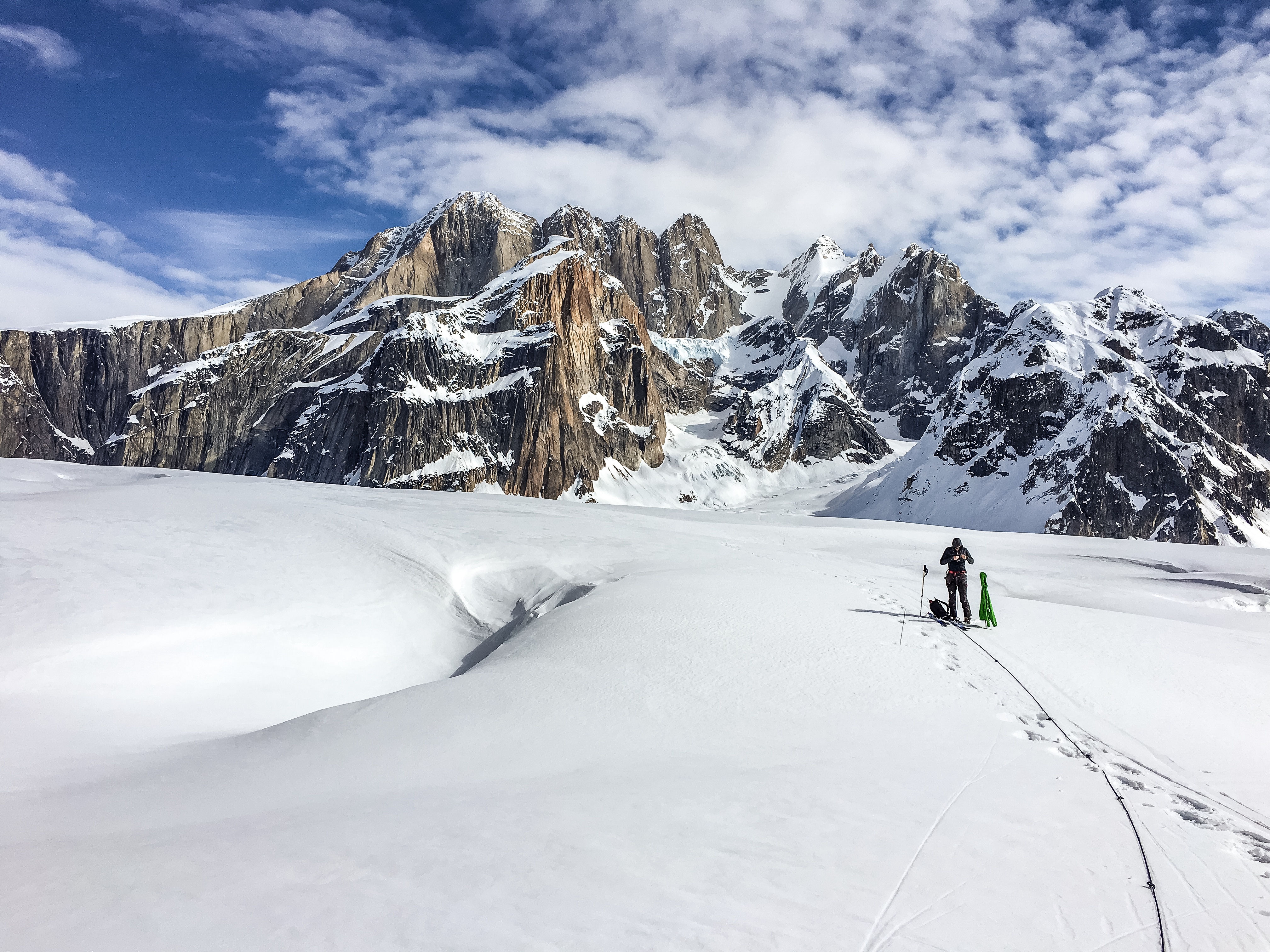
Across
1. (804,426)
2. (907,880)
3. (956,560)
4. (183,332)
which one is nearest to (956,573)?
(956,560)

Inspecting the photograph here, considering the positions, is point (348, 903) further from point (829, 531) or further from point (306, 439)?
point (306, 439)

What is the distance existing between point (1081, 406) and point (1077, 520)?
23381mm

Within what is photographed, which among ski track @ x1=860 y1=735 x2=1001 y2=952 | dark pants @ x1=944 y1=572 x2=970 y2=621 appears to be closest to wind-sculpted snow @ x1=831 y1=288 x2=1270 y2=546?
dark pants @ x1=944 y1=572 x2=970 y2=621

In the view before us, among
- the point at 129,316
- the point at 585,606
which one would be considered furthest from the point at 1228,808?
the point at 129,316

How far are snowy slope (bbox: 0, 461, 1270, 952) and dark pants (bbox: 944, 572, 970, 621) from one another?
3.00 ft

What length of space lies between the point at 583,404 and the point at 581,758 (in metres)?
140

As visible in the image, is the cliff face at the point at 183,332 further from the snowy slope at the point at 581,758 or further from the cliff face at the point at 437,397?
the snowy slope at the point at 581,758

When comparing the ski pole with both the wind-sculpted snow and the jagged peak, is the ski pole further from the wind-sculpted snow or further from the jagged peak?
the jagged peak

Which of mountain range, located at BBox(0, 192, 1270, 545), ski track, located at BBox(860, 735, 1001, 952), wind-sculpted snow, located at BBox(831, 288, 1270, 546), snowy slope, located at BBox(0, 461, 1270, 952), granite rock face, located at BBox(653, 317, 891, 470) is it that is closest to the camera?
ski track, located at BBox(860, 735, 1001, 952)

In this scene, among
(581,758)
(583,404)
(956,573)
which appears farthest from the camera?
(583,404)

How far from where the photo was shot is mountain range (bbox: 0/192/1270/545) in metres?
104

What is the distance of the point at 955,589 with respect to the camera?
13.2 metres

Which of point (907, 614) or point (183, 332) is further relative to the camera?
point (183, 332)

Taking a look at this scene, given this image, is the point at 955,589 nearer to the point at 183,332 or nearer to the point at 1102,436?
the point at 1102,436
